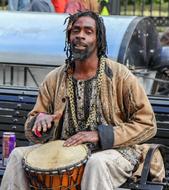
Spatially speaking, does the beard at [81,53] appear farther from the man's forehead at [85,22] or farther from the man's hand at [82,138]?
the man's hand at [82,138]

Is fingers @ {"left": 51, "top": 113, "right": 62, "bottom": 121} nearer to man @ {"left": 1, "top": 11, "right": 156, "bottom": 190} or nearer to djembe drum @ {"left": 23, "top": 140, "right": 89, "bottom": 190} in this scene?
man @ {"left": 1, "top": 11, "right": 156, "bottom": 190}

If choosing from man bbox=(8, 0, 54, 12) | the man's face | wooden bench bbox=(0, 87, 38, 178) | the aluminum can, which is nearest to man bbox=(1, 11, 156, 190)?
the man's face

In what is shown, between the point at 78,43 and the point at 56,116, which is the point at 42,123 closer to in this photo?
the point at 56,116

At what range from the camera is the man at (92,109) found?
202 inches

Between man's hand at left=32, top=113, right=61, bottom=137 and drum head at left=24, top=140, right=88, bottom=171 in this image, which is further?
man's hand at left=32, top=113, right=61, bottom=137

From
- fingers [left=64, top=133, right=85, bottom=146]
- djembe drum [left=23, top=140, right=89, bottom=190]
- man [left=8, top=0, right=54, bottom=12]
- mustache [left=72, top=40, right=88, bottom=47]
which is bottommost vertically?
djembe drum [left=23, top=140, right=89, bottom=190]

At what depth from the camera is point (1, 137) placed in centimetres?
650

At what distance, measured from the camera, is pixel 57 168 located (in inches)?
191

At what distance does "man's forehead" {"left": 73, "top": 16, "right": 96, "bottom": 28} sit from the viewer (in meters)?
5.35

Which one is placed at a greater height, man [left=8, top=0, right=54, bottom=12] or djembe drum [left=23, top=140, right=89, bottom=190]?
man [left=8, top=0, right=54, bottom=12]

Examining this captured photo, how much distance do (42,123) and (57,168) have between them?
0.40 metres

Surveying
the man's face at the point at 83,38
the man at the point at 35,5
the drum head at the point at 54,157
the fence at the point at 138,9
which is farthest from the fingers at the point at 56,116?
the fence at the point at 138,9

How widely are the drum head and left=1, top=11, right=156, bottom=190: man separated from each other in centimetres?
7

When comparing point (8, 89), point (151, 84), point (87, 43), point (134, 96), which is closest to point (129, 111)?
point (134, 96)
